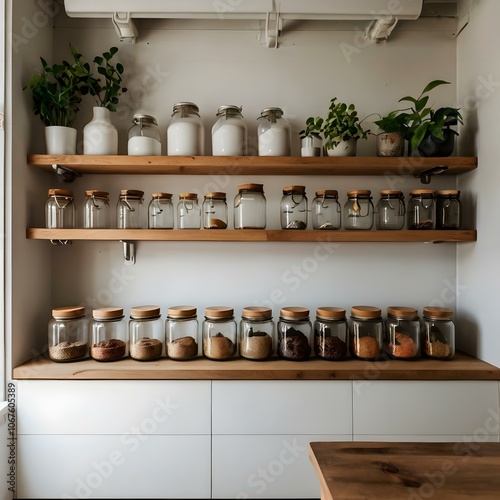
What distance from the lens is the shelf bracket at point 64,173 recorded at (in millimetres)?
1632

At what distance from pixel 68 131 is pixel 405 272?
5.23 ft

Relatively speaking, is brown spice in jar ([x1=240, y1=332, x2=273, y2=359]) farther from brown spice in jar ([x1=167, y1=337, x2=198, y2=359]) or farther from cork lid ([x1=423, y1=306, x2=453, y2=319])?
cork lid ([x1=423, y1=306, x2=453, y2=319])

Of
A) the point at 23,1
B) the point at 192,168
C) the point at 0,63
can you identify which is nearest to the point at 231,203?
Result: the point at 192,168

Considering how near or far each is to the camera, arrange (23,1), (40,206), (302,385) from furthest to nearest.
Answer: (40,206)
(23,1)
(302,385)

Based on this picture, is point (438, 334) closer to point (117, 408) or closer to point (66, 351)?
point (117, 408)

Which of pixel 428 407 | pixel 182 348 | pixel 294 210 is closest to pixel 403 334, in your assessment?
pixel 428 407

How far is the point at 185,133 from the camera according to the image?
5.43 feet

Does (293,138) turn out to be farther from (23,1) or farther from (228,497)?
(228,497)

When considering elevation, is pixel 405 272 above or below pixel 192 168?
below

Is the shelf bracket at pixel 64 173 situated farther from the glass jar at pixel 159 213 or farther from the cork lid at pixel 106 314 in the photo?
the cork lid at pixel 106 314

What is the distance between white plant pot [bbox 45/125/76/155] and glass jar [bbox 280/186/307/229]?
3.01ft

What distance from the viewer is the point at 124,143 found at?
1834 millimetres

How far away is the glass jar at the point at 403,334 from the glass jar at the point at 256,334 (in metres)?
0.49

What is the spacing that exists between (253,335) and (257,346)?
5 centimetres
